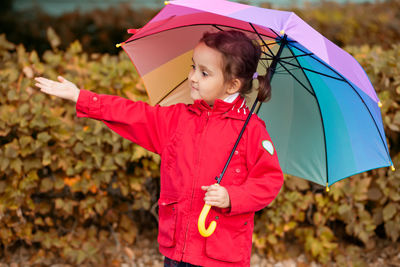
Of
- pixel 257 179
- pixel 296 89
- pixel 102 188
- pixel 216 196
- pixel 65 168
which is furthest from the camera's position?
pixel 102 188

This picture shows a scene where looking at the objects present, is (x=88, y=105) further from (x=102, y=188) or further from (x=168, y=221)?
(x=102, y=188)

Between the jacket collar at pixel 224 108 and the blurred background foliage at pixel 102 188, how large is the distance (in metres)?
1.23

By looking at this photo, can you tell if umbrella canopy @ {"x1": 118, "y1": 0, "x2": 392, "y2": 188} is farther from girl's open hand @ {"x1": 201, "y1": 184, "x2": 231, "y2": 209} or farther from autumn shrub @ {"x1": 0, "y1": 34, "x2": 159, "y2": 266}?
autumn shrub @ {"x1": 0, "y1": 34, "x2": 159, "y2": 266}

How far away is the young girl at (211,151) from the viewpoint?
2.12m

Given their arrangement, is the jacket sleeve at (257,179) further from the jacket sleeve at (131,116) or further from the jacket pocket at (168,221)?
the jacket sleeve at (131,116)

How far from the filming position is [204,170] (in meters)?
2.13

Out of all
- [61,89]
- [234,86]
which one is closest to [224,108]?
[234,86]

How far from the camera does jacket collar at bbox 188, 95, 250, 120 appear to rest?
2.15 meters

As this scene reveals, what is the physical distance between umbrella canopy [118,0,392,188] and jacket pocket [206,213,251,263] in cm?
63

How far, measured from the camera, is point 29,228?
A: 349 centimetres

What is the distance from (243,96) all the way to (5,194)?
6.47 ft

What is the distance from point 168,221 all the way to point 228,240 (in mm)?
291

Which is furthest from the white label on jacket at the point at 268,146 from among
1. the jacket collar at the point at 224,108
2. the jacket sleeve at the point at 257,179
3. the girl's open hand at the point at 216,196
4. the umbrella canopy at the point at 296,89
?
the umbrella canopy at the point at 296,89

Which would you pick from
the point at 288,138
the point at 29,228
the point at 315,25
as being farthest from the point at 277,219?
the point at 315,25
